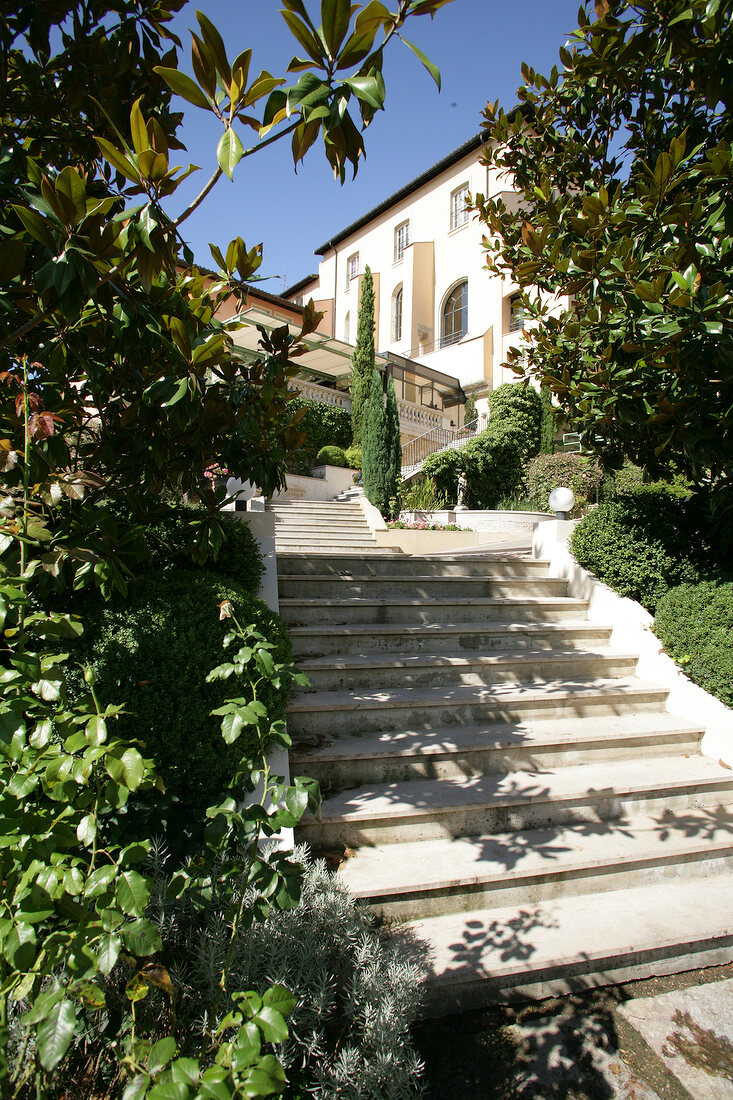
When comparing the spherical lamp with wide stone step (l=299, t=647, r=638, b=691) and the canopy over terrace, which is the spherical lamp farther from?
the canopy over terrace

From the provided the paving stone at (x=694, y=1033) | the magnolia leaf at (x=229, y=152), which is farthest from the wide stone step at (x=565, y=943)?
the magnolia leaf at (x=229, y=152)

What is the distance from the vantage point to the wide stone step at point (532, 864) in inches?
105

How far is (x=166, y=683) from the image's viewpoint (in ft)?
8.55

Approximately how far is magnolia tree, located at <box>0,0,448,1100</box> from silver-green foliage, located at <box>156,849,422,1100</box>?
9cm

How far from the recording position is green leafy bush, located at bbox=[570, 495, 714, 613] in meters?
4.86

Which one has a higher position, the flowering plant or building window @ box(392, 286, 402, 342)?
building window @ box(392, 286, 402, 342)

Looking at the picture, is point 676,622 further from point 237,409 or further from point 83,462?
point 83,462

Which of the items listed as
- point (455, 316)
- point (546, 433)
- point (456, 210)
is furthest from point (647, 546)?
point (456, 210)

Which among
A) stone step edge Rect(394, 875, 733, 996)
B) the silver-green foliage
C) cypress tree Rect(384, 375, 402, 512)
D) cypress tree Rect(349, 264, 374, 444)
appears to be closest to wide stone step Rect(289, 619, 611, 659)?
stone step edge Rect(394, 875, 733, 996)

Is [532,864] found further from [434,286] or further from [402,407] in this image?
[434,286]

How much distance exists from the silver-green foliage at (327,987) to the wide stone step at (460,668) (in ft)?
6.17

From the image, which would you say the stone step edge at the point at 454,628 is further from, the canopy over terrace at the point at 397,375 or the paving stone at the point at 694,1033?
the canopy over terrace at the point at 397,375

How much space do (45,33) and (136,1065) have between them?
335 cm

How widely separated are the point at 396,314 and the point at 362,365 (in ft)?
32.9
